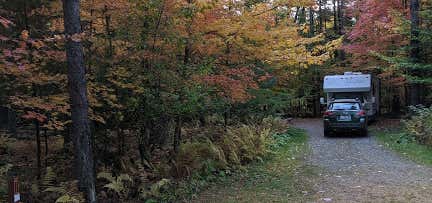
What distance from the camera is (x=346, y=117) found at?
16.3 metres

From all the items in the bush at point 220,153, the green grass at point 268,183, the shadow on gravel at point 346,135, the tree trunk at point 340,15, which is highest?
the tree trunk at point 340,15

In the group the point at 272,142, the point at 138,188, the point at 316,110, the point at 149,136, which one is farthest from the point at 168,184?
the point at 316,110

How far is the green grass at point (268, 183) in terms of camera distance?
7.62 metres

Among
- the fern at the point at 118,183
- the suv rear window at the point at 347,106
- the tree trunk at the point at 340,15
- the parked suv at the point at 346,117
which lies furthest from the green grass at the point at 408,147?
the tree trunk at the point at 340,15

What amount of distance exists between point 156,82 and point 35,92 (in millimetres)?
2427

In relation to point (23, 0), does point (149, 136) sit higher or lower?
lower

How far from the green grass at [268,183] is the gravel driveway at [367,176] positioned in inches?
A: 14.4

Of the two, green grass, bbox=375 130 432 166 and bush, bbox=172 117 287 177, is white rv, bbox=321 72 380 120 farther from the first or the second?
bush, bbox=172 117 287 177

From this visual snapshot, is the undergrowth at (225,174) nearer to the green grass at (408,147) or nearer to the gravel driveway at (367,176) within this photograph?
the gravel driveway at (367,176)

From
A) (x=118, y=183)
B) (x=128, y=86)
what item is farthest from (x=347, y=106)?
(x=118, y=183)

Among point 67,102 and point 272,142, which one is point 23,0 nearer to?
point 67,102

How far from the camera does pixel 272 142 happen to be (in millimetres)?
14281

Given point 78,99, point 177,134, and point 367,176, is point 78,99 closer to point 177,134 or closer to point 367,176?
point 177,134

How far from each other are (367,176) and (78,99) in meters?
6.24
